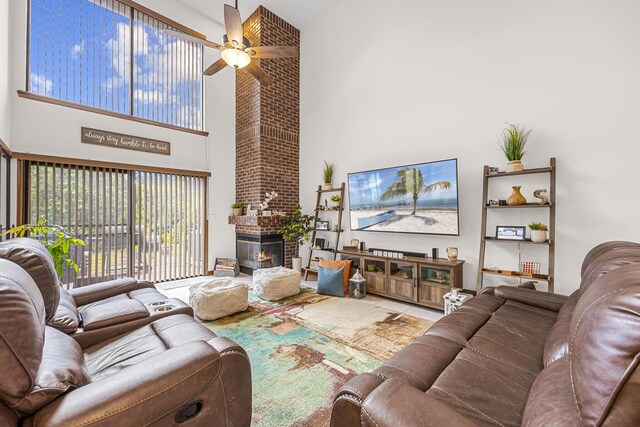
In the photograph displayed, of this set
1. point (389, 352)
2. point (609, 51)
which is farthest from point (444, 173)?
point (389, 352)

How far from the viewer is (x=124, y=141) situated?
454cm

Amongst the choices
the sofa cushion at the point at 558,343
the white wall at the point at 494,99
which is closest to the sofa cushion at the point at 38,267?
the sofa cushion at the point at 558,343

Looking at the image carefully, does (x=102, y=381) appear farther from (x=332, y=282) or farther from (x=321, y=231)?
(x=321, y=231)

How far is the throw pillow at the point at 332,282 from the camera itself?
419cm

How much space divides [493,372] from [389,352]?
1.27 m

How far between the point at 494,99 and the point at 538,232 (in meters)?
1.72

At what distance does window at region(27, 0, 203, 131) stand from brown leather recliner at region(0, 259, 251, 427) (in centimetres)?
425

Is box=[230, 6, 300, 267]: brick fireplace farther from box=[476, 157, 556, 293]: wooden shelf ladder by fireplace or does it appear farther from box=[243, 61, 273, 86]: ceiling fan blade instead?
box=[476, 157, 556, 293]: wooden shelf ladder by fireplace

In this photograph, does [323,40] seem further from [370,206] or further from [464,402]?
[464,402]

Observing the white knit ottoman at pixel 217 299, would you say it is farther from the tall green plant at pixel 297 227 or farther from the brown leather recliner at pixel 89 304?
the tall green plant at pixel 297 227

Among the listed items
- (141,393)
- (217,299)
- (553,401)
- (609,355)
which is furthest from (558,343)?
(217,299)

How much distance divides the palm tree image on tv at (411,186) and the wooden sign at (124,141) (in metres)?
4.00

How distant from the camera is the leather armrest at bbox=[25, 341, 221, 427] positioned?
35.4 inches

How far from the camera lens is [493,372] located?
53.1 inches
